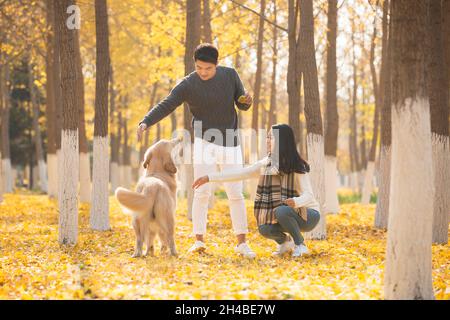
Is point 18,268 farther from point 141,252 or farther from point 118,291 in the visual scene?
point 118,291

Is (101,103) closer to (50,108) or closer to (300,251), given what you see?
(300,251)

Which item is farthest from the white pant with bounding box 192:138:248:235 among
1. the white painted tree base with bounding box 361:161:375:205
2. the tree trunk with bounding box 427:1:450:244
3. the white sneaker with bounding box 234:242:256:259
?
the white painted tree base with bounding box 361:161:375:205

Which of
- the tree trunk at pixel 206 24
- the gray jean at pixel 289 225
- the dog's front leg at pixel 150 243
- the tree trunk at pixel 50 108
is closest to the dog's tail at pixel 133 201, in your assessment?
the dog's front leg at pixel 150 243

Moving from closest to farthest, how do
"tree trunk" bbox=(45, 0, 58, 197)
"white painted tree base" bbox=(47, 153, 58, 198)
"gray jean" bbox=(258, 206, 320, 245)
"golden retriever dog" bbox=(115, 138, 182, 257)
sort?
"golden retriever dog" bbox=(115, 138, 182, 257)
"gray jean" bbox=(258, 206, 320, 245)
"tree trunk" bbox=(45, 0, 58, 197)
"white painted tree base" bbox=(47, 153, 58, 198)

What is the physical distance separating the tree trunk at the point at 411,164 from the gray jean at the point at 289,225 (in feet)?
8.67

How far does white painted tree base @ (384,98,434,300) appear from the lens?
536 centimetres

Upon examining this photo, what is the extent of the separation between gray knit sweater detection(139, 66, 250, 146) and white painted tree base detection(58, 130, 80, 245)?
8.02ft

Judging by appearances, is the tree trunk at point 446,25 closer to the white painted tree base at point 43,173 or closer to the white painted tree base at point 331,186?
the white painted tree base at point 331,186

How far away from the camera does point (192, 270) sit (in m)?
7.24

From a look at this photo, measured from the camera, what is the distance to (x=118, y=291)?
5938 millimetres

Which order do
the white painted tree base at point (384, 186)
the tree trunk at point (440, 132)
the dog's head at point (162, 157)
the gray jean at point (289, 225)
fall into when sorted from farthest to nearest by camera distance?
the white painted tree base at point (384, 186) < the tree trunk at point (440, 132) < the dog's head at point (162, 157) < the gray jean at point (289, 225)

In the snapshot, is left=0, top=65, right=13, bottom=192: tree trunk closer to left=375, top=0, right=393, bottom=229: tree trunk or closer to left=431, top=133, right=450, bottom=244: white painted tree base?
left=375, top=0, right=393, bottom=229: tree trunk

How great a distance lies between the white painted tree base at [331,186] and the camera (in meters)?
18.3
